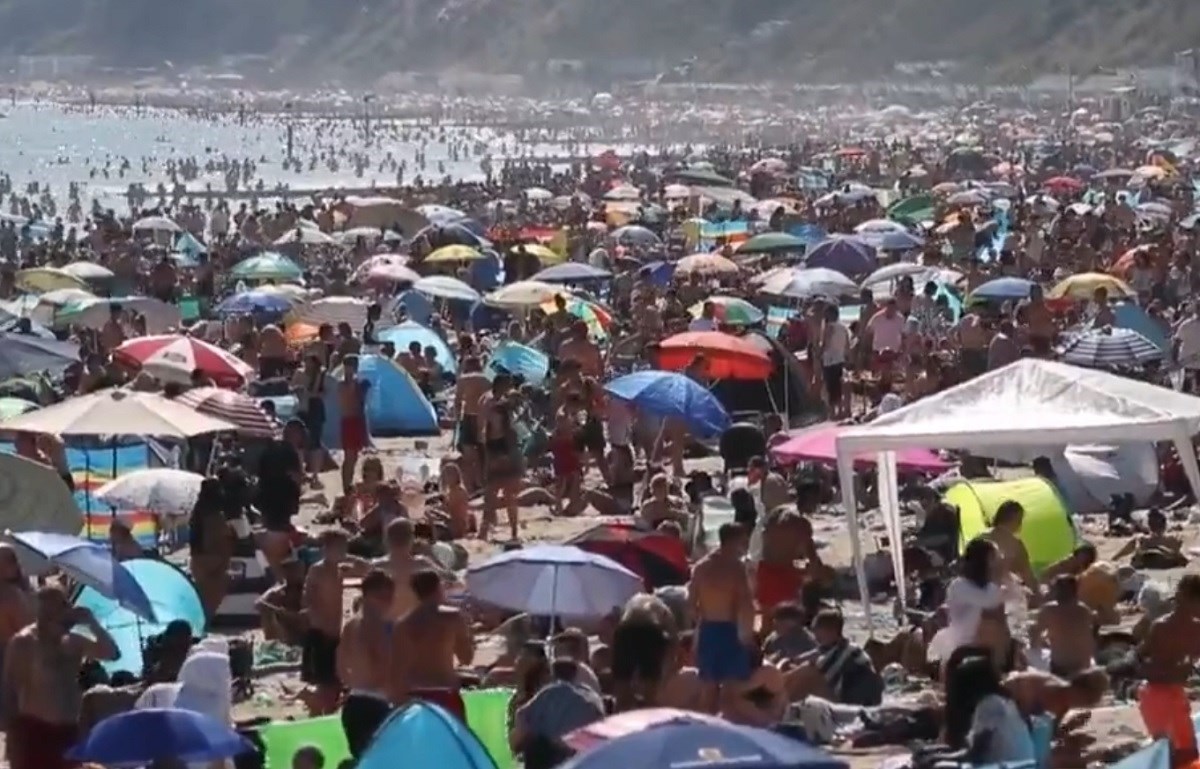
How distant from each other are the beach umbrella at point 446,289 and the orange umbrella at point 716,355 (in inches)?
283

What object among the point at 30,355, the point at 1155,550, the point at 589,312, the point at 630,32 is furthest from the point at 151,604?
the point at 630,32

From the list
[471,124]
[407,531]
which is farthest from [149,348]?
[471,124]

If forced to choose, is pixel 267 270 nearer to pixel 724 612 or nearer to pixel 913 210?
pixel 913 210

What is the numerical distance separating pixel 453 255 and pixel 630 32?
100m

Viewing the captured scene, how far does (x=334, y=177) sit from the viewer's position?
227 ft

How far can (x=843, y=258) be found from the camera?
25.7 m

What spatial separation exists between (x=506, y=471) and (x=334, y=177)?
2179 inches

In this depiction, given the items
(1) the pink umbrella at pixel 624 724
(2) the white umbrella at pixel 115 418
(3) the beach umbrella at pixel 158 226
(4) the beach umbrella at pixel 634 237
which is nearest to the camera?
(1) the pink umbrella at pixel 624 724

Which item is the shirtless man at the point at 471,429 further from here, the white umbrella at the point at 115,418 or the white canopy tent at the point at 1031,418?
the white canopy tent at the point at 1031,418

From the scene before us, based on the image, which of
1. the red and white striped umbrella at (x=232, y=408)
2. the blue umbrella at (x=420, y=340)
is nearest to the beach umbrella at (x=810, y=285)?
the blue umbrella at (x=420, y=340)

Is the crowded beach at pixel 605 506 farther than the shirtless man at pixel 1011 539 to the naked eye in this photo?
No

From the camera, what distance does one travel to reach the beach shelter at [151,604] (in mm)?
10602

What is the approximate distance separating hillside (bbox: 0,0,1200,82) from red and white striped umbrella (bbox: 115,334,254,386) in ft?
270

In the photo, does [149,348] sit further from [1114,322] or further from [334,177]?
[334,177]
